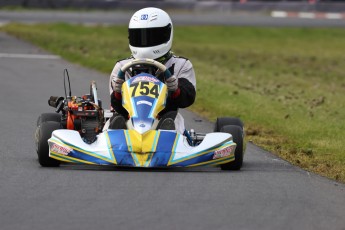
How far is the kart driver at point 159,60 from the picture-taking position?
9.87 metres

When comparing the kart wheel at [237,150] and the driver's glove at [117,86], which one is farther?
the driver's glove at [117,86]

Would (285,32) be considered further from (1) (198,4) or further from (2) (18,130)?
(2) (18,130)

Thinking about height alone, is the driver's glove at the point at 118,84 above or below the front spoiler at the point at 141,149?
above

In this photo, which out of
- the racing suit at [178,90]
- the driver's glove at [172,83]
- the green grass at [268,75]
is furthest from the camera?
the green grass at [268,75]

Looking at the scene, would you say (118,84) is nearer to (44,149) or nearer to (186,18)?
(44,149)

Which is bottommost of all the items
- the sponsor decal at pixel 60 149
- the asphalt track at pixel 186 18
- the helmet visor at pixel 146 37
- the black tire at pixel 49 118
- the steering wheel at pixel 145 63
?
the asphalt track at pixel 186 18

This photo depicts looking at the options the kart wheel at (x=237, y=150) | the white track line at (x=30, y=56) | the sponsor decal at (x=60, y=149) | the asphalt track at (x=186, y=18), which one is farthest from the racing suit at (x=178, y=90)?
the asphalt track at (x=186, y=18)

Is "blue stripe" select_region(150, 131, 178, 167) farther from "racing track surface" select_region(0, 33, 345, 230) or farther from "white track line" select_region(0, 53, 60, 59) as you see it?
"white track line" select_region(0, 53, 60, 59)

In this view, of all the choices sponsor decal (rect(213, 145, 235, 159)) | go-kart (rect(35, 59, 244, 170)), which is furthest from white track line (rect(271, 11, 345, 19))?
sponsor decal (rect(213, 145, 235, 159))

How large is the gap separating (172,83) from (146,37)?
663 millimetres

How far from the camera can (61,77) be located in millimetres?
18734

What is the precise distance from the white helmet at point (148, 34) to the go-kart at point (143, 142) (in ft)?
1.37

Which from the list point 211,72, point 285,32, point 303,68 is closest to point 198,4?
point 285,32

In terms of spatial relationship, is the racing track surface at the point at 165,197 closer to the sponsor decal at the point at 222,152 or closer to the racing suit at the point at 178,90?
the sponsor decal at the point at 222,152
